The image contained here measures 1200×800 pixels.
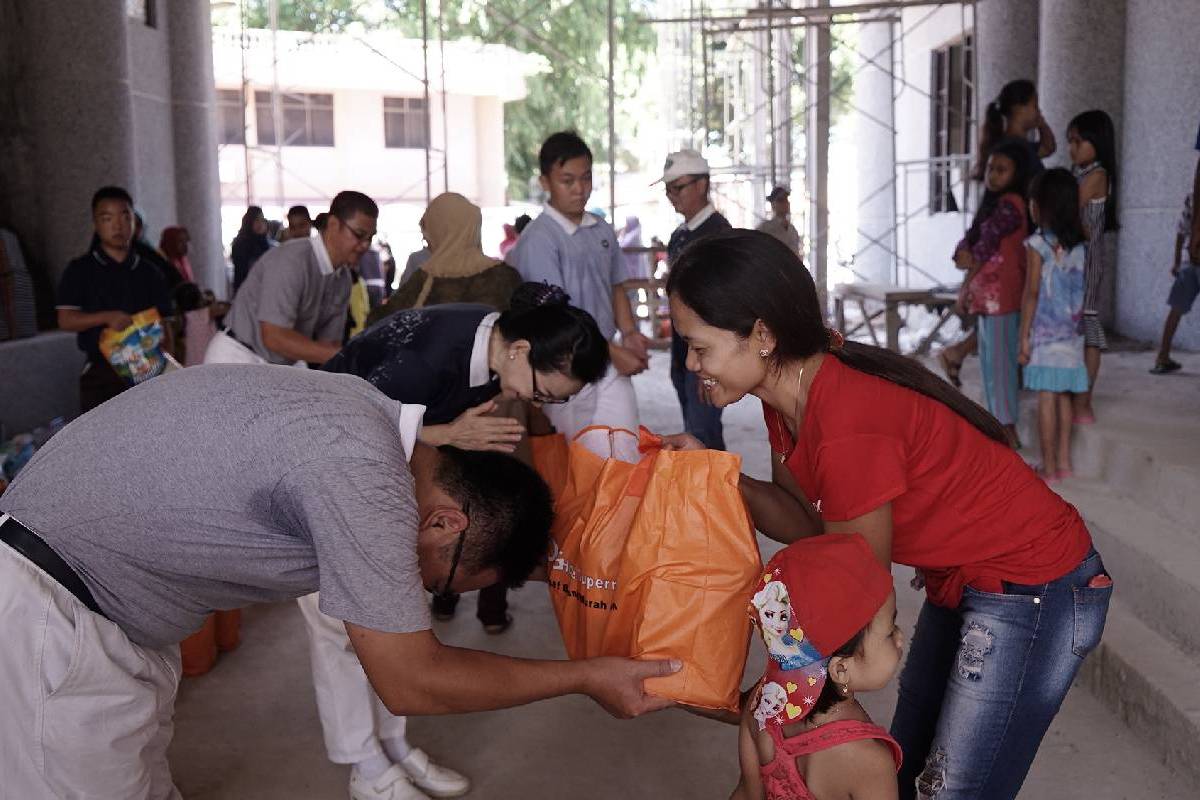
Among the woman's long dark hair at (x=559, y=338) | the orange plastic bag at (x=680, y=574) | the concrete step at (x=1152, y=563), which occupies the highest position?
the woman's long dark hair at (x=559, y=338)

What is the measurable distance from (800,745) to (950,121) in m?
11.5

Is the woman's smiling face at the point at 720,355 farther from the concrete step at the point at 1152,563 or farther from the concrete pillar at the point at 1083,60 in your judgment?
the concrete pillar at the point at 1083,60

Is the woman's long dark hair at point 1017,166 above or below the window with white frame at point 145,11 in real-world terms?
Answer: below

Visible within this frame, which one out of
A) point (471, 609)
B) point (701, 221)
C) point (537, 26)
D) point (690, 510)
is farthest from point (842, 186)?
point (690, 510)

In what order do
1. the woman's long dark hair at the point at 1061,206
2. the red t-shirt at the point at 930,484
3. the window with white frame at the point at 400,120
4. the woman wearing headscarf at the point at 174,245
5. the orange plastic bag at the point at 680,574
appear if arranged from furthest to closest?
the window with white frame at the point at 400,120 → the woman wearing headscarf at the point at 174,245 → the woman's long dark hair at the point at 1061,206 → the orange plastic bag at the point at 680,574 → the red t-shirt at the point at 930,484

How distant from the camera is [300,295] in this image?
3908 mm

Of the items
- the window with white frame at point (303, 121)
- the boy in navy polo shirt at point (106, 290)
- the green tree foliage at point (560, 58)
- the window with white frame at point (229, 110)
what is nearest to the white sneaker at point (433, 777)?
the boy in navy polo shirt at point (106, 290)

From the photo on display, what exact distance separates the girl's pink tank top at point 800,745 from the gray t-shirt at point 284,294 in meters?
2.47

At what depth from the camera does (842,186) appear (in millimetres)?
24750

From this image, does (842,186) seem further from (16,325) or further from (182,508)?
(182,508)

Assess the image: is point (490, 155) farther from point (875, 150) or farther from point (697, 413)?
point (697, 413)

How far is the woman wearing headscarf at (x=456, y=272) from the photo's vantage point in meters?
4.04

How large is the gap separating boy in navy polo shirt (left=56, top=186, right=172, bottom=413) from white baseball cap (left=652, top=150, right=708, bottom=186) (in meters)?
2.30

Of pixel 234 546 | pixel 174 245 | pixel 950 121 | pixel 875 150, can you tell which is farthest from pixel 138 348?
pixel 875 150
